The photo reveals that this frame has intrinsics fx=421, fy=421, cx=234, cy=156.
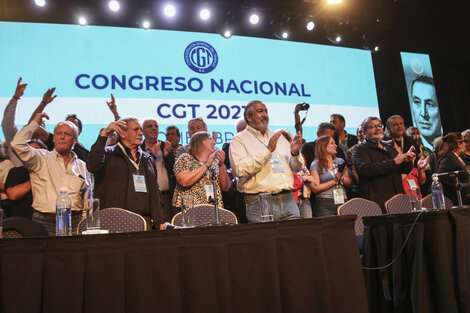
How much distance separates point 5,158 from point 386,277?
3.30 meters

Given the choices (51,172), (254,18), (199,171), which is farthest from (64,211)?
(254,18)

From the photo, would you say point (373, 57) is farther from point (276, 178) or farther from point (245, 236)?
point (245, 236)

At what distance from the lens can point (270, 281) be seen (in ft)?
5.71

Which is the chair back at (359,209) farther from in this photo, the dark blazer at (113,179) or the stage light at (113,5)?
the stage light at (113,5)

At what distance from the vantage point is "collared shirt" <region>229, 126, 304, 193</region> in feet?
10.8

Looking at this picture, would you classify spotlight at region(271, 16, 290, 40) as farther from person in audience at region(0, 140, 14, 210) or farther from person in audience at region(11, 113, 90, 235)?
person in audience at region(0, 140, 14, 210)

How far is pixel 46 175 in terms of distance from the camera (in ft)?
10.7

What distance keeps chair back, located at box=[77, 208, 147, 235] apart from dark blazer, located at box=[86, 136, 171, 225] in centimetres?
47

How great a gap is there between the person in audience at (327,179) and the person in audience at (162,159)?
138 centimetres

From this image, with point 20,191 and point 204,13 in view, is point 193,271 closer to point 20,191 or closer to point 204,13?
point 20,191

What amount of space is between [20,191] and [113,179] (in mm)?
809

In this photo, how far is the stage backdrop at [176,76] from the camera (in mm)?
4656

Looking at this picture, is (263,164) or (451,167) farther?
(451,167)

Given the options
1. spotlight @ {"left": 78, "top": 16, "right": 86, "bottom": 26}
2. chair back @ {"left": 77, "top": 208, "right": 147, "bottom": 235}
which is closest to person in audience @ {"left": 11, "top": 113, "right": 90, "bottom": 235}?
chair back @ {"left": 77, "top": 208, "right": 147, "bottom": 235}
